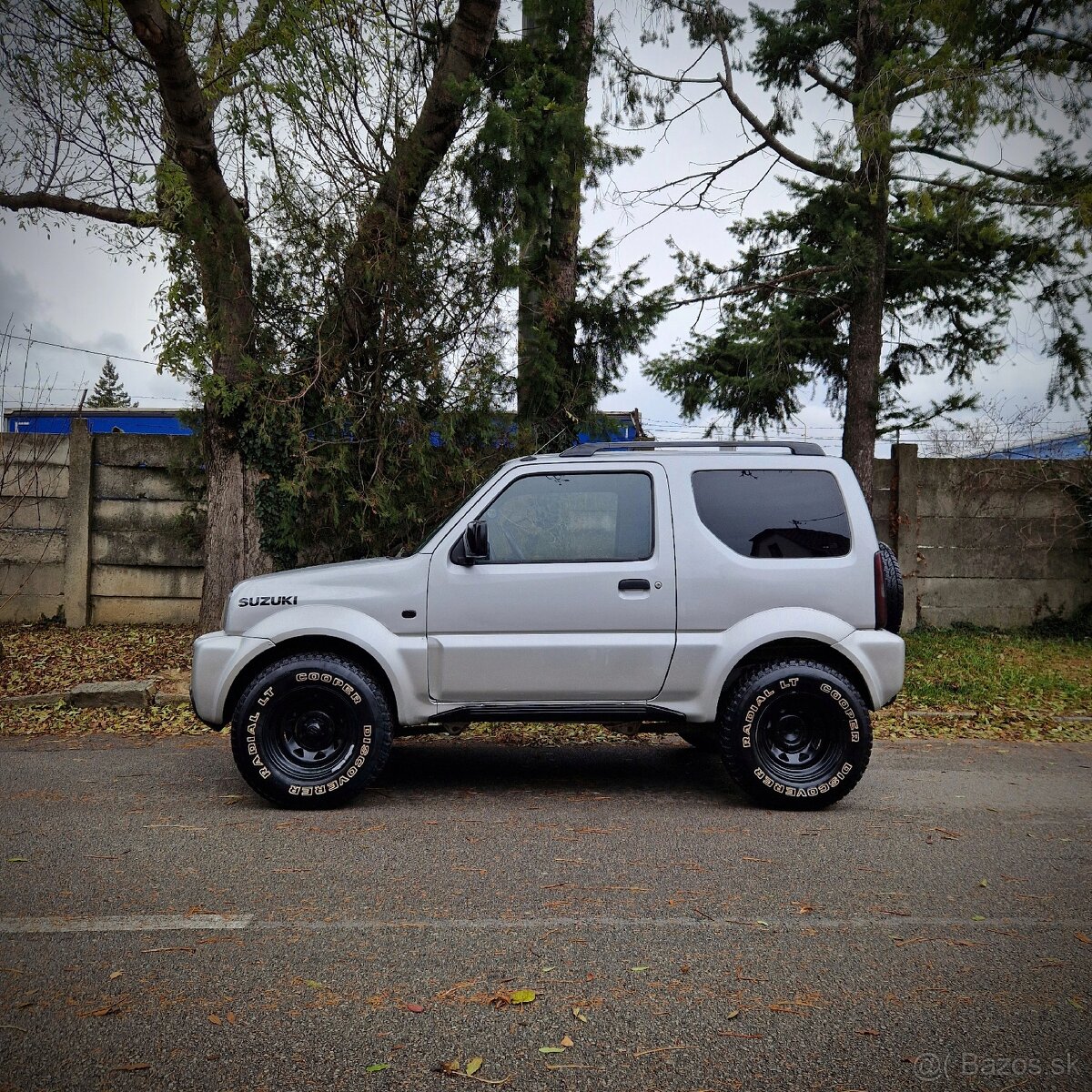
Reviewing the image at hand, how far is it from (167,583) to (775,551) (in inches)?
320

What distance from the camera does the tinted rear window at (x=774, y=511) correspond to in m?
5.63

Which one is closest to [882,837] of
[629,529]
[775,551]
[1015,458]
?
[775,551]

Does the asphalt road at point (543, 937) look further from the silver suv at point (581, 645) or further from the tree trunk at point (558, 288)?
the tree trunk at point (558, 288)

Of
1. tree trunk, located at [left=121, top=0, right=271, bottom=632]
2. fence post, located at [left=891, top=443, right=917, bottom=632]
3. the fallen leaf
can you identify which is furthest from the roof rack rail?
fence post, located at [left=891, top=443, right=917, bottom=632]

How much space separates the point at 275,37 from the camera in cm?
905

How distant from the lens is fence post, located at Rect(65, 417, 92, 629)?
36.3 ft

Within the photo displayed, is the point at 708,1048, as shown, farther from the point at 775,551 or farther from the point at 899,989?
the point at 775,551

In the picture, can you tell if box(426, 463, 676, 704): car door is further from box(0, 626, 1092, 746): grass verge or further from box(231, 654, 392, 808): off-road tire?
box(0, 626, 1092, 746): grass verge

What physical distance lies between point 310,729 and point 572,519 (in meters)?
1.99

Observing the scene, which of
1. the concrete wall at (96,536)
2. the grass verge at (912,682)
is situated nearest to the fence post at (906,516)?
the grass verge at (912,682)

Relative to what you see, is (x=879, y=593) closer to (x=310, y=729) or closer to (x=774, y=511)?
(x=774, y=511)

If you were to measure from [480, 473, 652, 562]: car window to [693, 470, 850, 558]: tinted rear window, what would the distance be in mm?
399

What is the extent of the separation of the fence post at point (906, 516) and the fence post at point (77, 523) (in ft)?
32.1

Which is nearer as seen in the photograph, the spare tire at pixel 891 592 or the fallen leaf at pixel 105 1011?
the fallen leaf at pixel 105 1011
